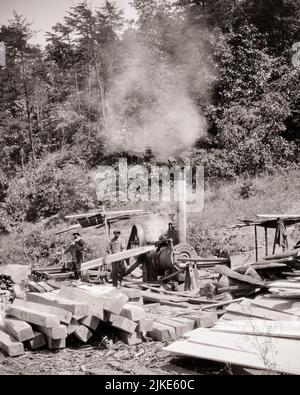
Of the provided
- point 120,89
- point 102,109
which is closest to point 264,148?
point 120,89

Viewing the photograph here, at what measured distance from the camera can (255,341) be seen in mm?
5402

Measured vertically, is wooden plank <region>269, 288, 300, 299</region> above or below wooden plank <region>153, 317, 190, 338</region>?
above

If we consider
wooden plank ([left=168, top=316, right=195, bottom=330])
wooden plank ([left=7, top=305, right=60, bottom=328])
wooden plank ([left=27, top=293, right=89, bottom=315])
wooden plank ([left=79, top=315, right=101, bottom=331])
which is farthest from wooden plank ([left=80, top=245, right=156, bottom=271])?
wooden plank ([left=79, top=315, right=101, bottom=331])

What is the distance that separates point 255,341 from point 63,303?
273cm

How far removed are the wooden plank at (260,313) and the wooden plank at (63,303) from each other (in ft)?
6.93

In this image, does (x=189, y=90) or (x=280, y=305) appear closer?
(x=280, y=305)

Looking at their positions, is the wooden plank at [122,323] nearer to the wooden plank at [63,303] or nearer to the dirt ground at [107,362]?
the dirt ground at [107,362]

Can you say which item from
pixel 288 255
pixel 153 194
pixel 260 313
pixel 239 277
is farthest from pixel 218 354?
pixel 153 194

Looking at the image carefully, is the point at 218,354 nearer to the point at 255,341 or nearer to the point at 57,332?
the point at 255,341

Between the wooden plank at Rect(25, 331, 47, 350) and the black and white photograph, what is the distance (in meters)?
0.02

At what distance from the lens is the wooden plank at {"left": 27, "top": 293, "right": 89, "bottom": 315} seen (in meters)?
6.52

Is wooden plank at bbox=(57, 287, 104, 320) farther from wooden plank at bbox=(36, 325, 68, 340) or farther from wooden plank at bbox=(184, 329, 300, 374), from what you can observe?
wooden plank at bbox=(184, 329, 300, 374)

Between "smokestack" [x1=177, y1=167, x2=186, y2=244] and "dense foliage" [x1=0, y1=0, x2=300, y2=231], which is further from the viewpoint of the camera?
"dense foliage" [x1=0, y1=0, x2=300, y2=231]
